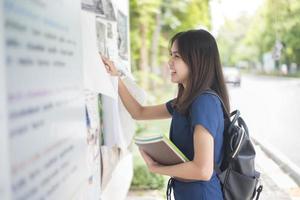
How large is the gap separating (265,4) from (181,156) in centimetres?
262

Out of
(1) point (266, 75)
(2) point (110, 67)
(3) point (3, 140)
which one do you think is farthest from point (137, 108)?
(1) point (266, 75)

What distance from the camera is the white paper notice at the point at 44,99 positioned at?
918mm

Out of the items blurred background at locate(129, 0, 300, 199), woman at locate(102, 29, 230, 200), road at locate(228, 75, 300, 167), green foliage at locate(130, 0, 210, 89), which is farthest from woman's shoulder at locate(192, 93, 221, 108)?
green foliage at locate(130, 0, 210, 89)

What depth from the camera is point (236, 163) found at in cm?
179

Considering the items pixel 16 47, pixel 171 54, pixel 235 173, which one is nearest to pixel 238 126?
pixel 235 173

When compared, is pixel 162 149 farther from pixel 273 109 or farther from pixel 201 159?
pixel 273 109

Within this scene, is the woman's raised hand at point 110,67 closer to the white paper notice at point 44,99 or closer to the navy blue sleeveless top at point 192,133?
the navy blue sleeveless top at point 192,133

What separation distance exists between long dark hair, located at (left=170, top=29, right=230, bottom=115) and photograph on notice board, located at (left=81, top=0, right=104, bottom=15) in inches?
15.8

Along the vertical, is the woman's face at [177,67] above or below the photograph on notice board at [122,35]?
below

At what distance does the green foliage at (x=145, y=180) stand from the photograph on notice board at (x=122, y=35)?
1.81 metres

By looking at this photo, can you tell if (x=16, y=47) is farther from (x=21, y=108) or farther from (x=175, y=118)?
(x=175, y=118)

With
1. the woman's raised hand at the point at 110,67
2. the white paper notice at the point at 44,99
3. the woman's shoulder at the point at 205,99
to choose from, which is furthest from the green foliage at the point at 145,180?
the white paper notice at the point at 44,99

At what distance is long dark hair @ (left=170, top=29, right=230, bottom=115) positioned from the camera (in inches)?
68.5

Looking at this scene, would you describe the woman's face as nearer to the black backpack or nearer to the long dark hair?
the long dark hair
